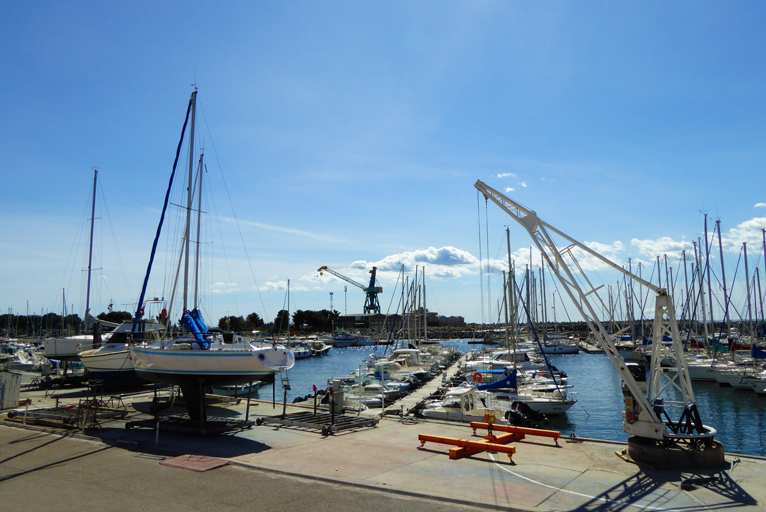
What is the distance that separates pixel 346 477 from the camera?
11734 millimetres

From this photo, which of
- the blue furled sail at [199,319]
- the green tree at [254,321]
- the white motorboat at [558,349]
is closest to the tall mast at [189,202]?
the blue furled sail at [199,319]

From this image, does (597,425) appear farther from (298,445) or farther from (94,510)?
(94,510)

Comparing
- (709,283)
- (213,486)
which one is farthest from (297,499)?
(709,283)

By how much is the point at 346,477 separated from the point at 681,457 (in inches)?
332

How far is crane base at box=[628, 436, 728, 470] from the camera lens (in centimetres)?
1223

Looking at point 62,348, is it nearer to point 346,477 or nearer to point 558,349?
point 346,477

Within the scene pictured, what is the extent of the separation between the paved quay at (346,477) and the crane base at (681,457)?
1.04 ft

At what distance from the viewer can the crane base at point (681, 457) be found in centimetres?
1223

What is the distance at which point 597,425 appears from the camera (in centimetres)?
3036

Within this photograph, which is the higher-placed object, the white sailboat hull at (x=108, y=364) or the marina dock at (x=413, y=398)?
the white sailboat hull at (x=108, y=364)

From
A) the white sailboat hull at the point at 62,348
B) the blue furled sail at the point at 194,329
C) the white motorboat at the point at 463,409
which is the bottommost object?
the white motorboat at the point at 463,409

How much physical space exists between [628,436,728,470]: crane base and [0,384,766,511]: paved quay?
316mm

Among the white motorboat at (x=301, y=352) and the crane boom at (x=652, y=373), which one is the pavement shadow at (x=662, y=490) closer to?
the crane boom at (x=652, y=373)

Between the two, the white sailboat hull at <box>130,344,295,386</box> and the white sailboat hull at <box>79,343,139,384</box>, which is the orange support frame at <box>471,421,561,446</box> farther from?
the white sailboat hull at <box>79,343,139,384</box>
